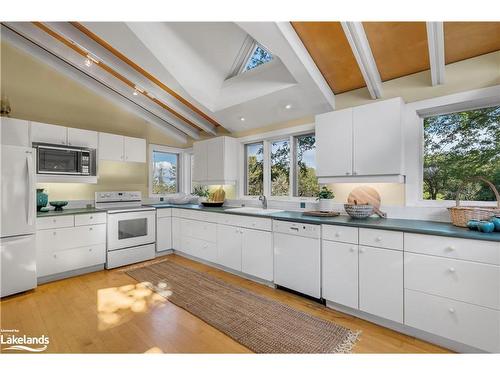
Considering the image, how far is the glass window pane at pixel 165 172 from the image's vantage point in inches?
195

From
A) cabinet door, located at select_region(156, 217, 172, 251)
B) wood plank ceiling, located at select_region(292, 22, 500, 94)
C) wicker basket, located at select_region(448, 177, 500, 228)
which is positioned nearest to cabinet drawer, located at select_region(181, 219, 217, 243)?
cabinet door, located at select_region(156, 217, 172, 251)

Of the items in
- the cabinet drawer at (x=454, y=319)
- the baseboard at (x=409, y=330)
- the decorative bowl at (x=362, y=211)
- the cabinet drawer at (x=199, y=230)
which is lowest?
the baseboard at (x=409, y=330)

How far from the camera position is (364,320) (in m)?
2.21

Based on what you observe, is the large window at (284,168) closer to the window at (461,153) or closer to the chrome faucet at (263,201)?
the chrome faucet at (263,201)

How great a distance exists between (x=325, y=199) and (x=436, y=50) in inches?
70.2

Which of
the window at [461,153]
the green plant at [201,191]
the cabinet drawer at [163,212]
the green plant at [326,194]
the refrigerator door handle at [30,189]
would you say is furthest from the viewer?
the green plant at [201,191]

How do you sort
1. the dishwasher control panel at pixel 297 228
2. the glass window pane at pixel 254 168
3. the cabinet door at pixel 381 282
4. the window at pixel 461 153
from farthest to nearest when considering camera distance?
the glass window pane at pixel 254 168, the dishwasher control panel at pixel 297 228, the window at pixel 461 153, the cabinet door at pixel 381 282

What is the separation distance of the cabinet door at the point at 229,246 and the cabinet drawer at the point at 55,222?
199 cm

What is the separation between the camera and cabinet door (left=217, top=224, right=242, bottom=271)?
10.6ft

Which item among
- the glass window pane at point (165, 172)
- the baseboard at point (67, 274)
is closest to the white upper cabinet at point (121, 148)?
the glass window pane at point (165, 172)

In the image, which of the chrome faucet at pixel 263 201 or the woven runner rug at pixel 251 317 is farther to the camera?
the chrome faucet at pixel 263 201

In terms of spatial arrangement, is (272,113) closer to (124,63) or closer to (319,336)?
(124,63)

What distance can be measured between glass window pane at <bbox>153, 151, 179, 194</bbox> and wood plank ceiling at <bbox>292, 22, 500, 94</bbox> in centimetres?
361

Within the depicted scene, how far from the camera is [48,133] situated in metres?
3.22
